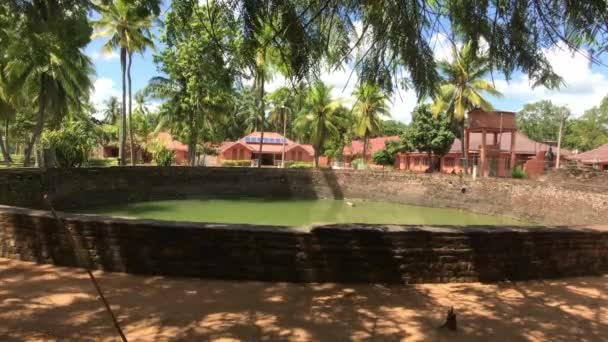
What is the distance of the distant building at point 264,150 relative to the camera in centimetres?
3066

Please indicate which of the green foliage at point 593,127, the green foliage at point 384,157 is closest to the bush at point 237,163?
the green foliage at point 384,157

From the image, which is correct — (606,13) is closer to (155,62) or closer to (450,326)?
(450,326)

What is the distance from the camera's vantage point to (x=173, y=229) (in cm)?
370

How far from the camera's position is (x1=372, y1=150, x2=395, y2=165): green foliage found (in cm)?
2897

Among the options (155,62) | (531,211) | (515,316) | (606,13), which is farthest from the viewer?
(155,62)

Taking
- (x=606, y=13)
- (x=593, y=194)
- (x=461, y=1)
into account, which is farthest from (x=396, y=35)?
(x=593, y=194)

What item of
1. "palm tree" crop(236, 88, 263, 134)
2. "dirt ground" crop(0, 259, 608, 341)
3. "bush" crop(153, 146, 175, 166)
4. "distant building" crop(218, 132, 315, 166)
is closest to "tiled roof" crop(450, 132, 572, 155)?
"distant building" crop(218, 132, 315, 166)

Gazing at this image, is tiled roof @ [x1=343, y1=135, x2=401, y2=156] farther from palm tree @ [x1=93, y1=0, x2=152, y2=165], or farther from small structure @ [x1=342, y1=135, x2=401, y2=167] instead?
palm tree @ [x1=93, y1=0, x2=152, y2=165]

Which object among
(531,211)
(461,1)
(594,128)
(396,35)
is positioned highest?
(594,128)

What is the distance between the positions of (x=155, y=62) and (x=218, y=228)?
1751cm

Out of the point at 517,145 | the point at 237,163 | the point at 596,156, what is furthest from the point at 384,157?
the point at 596,156

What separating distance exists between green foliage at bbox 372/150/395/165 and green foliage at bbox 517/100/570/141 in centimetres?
2127

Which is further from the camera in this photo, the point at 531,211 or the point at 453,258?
the point at 531,211

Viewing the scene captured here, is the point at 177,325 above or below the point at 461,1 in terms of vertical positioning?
below
